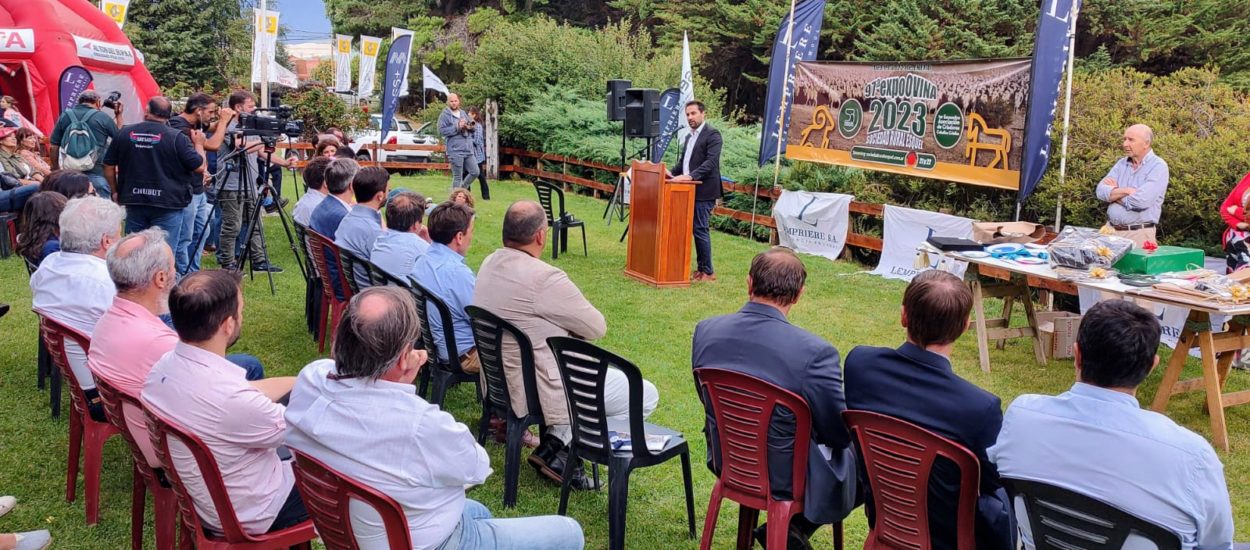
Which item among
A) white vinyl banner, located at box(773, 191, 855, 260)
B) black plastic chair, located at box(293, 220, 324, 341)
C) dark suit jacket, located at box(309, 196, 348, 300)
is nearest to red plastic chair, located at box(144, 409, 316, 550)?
dark suit jacket, located at box(309, 196, 348, 300)

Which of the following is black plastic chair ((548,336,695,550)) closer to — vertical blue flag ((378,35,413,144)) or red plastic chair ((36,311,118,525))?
red plastic chair ((36,311,118,525))

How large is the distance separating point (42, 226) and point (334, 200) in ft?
5.54

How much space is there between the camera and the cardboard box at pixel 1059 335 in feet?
19.5

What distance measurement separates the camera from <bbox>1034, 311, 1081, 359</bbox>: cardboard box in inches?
234

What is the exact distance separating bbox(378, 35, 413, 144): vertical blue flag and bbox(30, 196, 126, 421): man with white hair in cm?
1273

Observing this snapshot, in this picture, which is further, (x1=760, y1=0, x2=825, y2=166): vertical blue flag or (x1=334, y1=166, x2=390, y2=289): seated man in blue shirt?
(x1=760, y1=0, x2=825, y2=166): vertical blue flag

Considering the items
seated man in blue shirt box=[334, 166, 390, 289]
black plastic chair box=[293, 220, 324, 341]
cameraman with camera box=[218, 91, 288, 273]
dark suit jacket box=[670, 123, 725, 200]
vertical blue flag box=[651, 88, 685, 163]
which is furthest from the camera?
vertical blue flag box=[651, 88, 685, 163]

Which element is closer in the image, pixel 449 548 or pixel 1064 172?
pixel 449 548

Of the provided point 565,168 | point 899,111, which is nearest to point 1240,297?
point 899,111

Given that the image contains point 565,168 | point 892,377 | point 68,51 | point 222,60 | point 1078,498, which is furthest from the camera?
point 222,60

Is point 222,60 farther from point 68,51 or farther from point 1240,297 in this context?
point 1240,297

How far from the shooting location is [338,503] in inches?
83.4

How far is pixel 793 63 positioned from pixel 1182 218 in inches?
183

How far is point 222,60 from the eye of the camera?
33.6m
